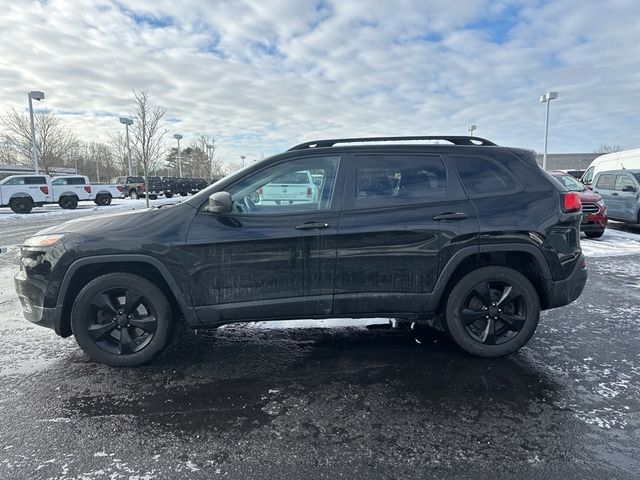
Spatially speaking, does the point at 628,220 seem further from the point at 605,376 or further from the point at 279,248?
the point at 279,248

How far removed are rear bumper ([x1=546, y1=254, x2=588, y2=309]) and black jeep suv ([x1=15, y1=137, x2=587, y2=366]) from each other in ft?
0.04

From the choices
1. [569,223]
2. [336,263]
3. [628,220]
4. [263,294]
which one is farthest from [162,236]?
[628,220]

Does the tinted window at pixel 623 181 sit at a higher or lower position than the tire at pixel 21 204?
higher

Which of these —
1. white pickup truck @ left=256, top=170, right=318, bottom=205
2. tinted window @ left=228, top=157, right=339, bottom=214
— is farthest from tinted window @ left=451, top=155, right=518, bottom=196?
white pickup truck @ left=256, top=170, right=318, bottom=205

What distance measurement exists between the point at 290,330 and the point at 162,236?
179 cm

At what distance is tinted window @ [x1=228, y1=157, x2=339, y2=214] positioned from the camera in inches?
140

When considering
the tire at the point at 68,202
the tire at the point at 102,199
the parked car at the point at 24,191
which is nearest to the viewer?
the parked car at the point at 24,191

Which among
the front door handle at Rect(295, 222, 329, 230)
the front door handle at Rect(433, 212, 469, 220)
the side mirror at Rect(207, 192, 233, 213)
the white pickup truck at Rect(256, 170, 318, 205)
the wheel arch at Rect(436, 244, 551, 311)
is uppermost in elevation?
the white pickup truck at Rect(256, 170, 318, 205)

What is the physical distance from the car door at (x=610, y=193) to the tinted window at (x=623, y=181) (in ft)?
0.52

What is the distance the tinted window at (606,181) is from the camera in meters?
13.2

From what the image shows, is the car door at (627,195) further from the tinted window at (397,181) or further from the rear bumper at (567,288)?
the tinted window at (397,181)

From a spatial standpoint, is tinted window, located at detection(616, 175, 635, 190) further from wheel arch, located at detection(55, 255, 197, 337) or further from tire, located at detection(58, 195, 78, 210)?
tire, located at detection(58, 195, 78, 210)

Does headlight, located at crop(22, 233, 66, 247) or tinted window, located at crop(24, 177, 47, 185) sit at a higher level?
tinted window, located at crop(24, 177, 47, 185)

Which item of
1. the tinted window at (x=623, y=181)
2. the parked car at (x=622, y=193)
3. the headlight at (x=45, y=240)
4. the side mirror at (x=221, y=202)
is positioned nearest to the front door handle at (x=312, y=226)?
the side mirror at (x=221, y=202)
